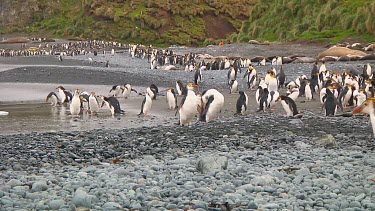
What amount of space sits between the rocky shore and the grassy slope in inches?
880

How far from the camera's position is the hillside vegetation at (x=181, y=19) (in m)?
35.8

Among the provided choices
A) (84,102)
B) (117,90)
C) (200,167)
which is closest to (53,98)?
(84,102)

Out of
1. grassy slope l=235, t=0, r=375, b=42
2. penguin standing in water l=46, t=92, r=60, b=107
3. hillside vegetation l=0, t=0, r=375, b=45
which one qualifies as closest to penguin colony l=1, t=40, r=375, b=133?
penguin standing in water l=46, t=92, r=60, b=107

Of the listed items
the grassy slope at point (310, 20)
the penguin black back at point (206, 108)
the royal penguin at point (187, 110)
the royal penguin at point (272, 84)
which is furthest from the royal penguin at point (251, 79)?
the grassy slope at point (310, 20)

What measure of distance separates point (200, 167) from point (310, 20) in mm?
32251

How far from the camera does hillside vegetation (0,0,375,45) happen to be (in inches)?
1411

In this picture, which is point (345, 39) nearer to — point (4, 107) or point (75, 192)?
point (4, 107)

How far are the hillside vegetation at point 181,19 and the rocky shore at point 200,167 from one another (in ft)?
81.9

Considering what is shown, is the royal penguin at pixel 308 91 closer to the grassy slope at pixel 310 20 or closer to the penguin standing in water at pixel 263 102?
the penguin standing in water at pixel 263 102

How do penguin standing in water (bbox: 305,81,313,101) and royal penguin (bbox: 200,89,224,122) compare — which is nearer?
royal penguin (bbox: 200,89,224,122)

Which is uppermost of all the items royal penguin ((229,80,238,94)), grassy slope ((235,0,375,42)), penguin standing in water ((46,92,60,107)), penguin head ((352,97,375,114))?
grassy slope ((235,0,375,42))

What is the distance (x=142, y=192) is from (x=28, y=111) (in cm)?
929

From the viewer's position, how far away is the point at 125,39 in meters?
69.4

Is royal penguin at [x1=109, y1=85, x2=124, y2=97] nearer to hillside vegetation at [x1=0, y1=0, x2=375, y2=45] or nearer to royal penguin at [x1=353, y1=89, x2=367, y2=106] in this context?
royal penguin at [x1=353, y1=89, x2=367, y2=106]
